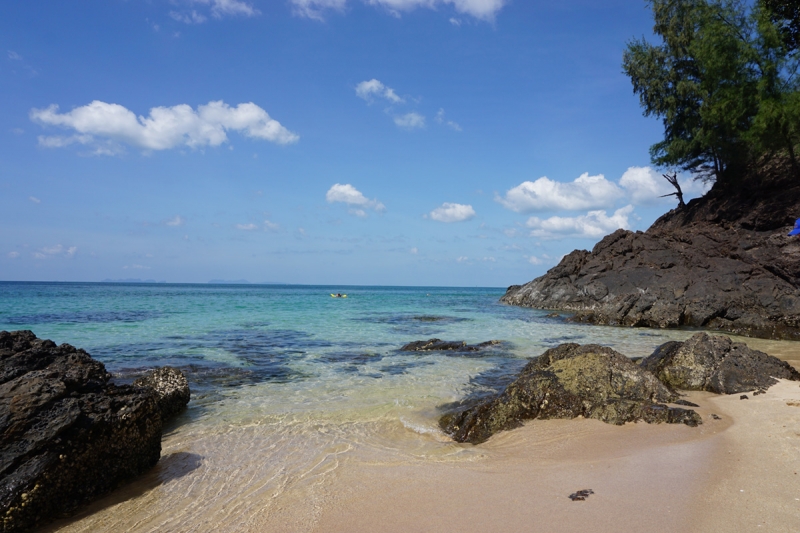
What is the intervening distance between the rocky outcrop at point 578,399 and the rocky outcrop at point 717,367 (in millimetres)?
1547

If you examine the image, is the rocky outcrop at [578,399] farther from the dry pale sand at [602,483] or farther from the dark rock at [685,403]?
the dry pale sand at [602,483]

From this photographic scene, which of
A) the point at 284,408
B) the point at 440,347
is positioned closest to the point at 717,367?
the point at 440,347

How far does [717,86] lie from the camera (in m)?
30.4

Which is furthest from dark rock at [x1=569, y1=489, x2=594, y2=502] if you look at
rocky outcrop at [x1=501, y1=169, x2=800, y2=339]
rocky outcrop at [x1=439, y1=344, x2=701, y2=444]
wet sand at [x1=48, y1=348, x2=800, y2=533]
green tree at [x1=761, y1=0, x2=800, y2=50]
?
A: green tree at [x1=761, y1=0, x2=800, y2=50]

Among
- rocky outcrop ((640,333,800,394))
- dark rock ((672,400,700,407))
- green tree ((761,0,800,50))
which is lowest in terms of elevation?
dark rock ((672,400,700,407))

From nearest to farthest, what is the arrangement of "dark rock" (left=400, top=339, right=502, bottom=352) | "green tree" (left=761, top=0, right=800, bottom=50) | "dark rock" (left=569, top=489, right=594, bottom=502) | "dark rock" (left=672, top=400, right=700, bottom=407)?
"dark rock" (left=569, top=489, right=594, bottom=502)
"dark rock" (left=672, top=400, right=700, bottom=407)
"dark rock" (left=400, top=339, right=502, bottom=352)
"green tree" (left=761, top=0, right=800, bottom=50)

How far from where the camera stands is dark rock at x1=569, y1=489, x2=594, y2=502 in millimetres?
4043

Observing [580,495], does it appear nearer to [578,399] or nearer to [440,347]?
[578,399]

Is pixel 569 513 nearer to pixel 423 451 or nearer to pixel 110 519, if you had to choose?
pixel 423 451

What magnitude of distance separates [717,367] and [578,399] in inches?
143

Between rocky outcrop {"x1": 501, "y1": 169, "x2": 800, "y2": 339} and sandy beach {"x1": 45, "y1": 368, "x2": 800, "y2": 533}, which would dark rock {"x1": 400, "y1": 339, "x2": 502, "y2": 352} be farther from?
rocky outcrop {"x1": 501, "y1": 169, "x2": 800, "y2": 339}

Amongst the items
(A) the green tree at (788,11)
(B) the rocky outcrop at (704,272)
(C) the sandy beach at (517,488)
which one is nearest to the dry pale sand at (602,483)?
(C) the sandy beach at (517,488)

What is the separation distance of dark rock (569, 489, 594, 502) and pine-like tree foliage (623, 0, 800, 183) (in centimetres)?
2742

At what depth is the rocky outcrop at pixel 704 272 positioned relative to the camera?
22.0 metres
